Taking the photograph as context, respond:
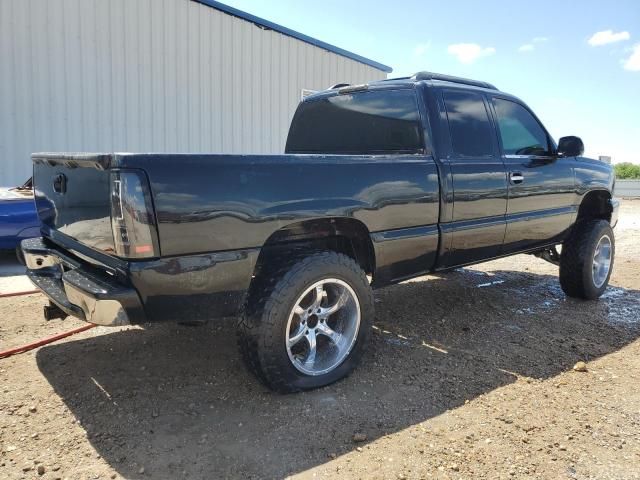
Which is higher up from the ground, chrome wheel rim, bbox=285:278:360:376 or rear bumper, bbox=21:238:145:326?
rear bumper, bbox=21:238:145:326

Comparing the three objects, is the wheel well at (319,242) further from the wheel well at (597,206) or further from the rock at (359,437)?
the wheel well at (597,206)

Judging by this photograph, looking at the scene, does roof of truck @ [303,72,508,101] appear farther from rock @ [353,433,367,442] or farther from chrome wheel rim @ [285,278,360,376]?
rock @ [353,433,367,442]

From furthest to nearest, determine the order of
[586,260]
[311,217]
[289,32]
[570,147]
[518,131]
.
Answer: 1. [289,32]
2. [586,260]
3. [570,147]
4. [518,131]
5. [311,217]

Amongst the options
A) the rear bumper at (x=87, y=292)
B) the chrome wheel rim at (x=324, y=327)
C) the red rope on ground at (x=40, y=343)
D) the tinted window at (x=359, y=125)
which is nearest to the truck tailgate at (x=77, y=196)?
the rear bumper at (x=87, y=292)

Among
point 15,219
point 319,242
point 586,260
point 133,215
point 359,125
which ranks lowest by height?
point 586,260

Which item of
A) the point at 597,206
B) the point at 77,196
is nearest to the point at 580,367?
the point at 597,206

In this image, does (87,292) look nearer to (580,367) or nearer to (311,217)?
(311,217)

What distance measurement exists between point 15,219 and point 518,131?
5.39 metres

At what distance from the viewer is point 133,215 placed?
2.34 m

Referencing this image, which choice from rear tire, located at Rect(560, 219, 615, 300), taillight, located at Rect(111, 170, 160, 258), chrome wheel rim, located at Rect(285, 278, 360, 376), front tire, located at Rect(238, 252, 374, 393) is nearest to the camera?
taillight, located at Rect(111, 170, 160, 258)

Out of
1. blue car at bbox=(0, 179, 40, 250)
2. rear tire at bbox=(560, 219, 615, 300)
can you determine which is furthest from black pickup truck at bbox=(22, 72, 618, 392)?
blue car at bbox=(0, 179, 40, 250)

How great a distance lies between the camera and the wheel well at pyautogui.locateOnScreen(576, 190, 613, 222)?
17.4ft

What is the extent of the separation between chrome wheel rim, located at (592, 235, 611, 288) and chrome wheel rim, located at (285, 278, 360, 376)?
3.36 m

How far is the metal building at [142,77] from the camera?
8.02 m
